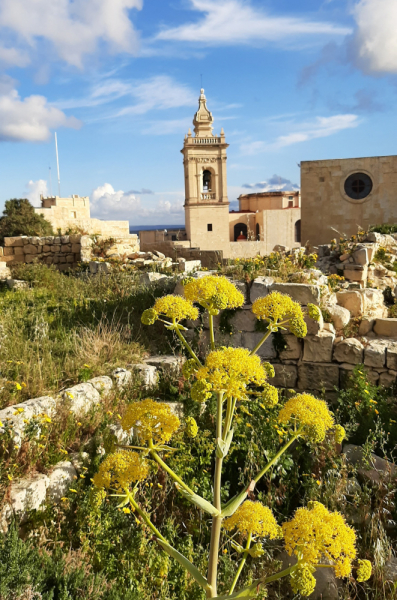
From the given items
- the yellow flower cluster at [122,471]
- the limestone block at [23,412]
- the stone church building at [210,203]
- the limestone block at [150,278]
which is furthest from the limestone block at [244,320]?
the stone church building at [210,203]

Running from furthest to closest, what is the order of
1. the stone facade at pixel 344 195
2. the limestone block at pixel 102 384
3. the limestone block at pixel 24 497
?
the stone facade at pixel 344 195 → the limestone block at pixel 102 384 → the limestone block at pixel 24 497

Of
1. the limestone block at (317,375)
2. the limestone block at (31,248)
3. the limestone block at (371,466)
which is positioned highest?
the limestone block at (31,248)

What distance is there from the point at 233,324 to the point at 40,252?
25.9 ft

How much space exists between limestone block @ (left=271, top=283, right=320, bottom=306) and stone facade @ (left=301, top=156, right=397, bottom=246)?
12.6 meters

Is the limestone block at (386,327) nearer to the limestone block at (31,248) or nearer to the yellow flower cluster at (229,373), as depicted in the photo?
the yellow flower cluster at (229,373)

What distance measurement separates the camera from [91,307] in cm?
676

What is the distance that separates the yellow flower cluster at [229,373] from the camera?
1.65 meters

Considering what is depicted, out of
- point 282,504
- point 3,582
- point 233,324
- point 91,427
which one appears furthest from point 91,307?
point 3,582

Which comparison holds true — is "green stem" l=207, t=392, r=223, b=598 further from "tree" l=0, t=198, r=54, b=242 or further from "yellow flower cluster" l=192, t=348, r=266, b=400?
"tree" l=0, t=198, r=54, b=242

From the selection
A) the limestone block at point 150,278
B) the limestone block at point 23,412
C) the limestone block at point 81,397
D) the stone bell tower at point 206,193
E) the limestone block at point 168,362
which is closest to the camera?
the limestone block at point 23,412

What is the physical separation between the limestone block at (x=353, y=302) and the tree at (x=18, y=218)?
13744mm

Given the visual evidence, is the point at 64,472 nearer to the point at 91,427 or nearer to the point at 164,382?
the point at 91,427

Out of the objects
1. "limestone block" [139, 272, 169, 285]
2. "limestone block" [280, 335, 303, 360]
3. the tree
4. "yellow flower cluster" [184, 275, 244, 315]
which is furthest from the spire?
"yellow flower cluster" [184, 275, 244, 315]

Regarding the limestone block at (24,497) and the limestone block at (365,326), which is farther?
the limestone block at (365,326)
